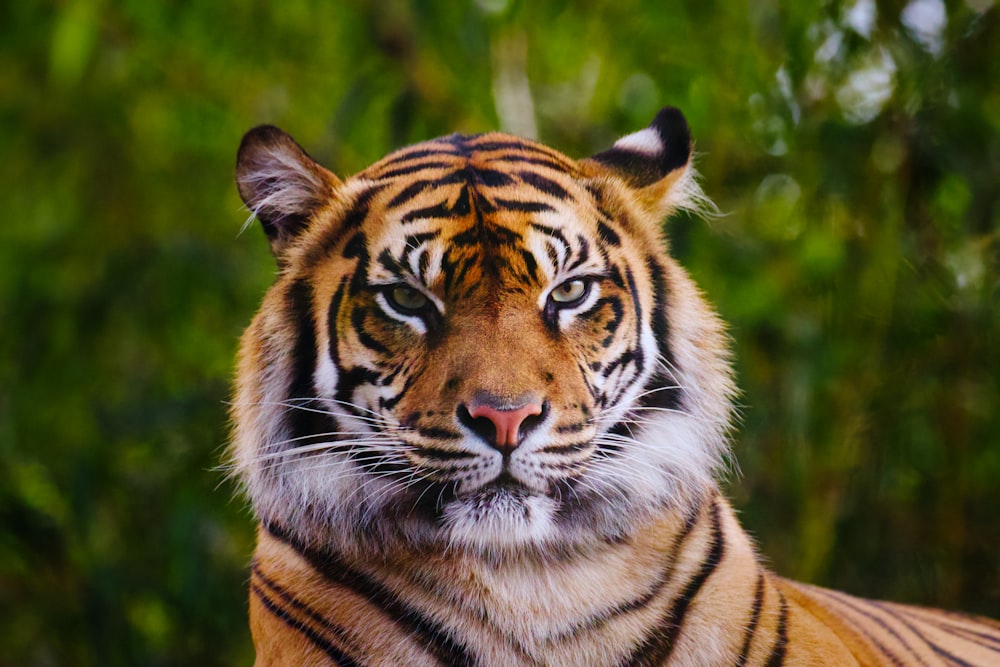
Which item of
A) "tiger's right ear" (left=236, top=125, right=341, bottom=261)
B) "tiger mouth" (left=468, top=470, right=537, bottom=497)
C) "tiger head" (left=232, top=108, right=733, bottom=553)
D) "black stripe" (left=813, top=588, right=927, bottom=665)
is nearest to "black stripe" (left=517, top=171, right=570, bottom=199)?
"tiger head" (left=232, top=108, right=733, bottom=553)

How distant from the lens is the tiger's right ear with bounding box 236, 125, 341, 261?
3.39 ft

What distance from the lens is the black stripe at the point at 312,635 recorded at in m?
1.02

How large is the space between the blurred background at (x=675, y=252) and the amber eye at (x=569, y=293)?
75cm

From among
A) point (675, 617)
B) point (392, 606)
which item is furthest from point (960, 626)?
point (392, 606)

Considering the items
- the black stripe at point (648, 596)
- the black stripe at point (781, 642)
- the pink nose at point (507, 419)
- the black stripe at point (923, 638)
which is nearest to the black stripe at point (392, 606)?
the black stripe at point (648, 596)

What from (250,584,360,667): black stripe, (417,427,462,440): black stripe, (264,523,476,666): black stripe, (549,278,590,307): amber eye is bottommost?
(250,584,360,667): black stripe

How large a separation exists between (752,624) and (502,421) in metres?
0.38

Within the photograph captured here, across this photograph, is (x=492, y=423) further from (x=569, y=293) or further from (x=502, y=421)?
(x=569, y=293)

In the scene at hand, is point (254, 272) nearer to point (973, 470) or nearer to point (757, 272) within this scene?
point (757, 272)

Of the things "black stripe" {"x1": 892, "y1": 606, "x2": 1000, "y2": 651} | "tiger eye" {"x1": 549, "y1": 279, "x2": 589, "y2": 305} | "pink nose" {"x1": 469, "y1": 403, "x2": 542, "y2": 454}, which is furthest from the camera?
"black stripe" {"x1": 892, "y1": 606, "x2": 1000, "y2": 651}

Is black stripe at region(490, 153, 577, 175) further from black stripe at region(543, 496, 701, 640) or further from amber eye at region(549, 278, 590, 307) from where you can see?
black stripe at region(543, 496, 701, 640)

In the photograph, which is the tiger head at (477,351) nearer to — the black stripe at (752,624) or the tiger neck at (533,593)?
the tiger neck at (533,593)

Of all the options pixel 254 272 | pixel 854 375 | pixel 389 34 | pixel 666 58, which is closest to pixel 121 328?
pixel 254 272

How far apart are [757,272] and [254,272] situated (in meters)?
1.37
